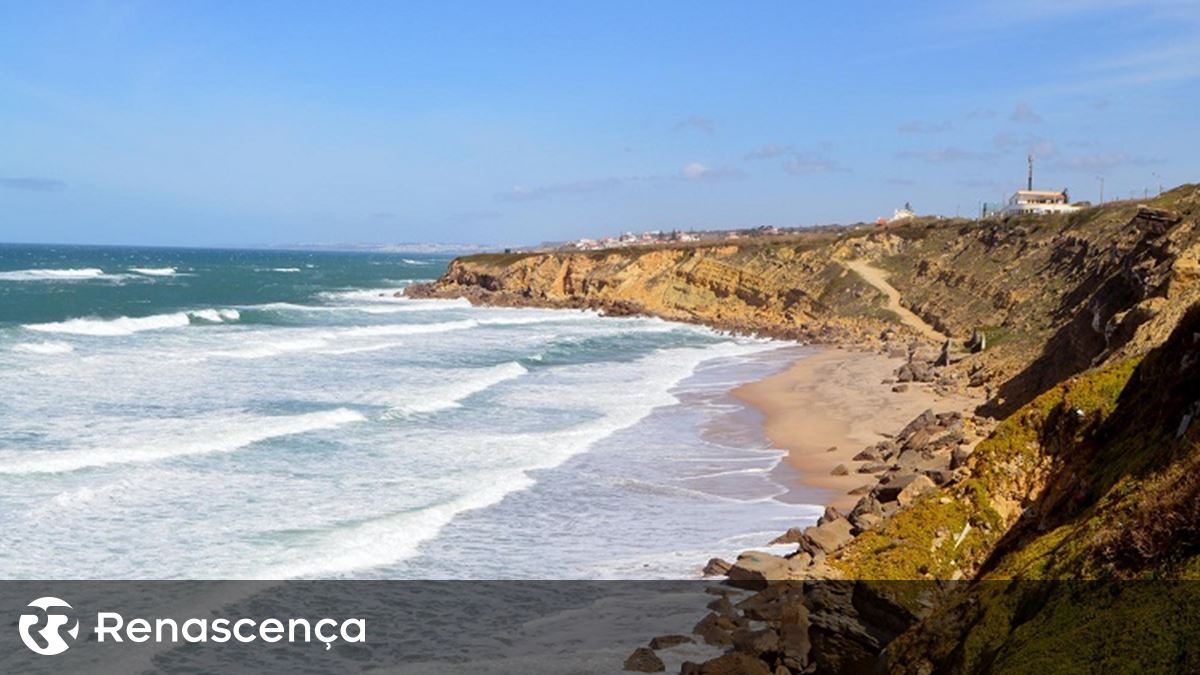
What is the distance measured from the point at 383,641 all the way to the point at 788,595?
5.30 meters

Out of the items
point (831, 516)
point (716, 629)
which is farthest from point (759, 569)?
point (831, 516)

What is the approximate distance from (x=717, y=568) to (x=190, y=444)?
14875 millimetres

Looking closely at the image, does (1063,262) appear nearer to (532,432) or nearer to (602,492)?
(532,432)

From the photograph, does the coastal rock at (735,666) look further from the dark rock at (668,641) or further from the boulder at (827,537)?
the boulder at (827,537)

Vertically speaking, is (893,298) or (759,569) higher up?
(893,298)

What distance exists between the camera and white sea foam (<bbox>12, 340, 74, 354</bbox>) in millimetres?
43322

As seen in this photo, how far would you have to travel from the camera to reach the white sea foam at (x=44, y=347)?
43322 mm

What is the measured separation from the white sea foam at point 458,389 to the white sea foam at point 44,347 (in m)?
17.2

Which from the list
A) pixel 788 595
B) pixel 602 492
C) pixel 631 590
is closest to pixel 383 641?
pixel 631 590

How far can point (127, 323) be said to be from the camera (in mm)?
59125

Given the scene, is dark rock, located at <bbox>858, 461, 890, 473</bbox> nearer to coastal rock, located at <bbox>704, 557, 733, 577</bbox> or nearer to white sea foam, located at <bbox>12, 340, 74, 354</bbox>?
coastal rock, located at <bbox>704, 557, 733, 577</bbox>

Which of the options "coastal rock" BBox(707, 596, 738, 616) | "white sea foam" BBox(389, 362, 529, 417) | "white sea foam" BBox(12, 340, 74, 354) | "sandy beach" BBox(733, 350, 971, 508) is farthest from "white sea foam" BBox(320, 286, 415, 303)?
"coastal rock" BBox(707, 596, 738, 616)

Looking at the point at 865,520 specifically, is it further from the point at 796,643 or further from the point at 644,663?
the point at 644,663

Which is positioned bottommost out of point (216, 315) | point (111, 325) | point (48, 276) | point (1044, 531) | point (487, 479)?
point (487, 479)
